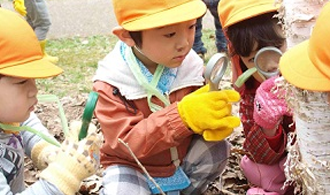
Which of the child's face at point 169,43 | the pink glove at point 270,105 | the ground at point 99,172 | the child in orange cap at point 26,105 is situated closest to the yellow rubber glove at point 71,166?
the child in orange cap at point 26,105

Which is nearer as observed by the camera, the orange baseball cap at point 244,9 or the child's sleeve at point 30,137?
the orange baseball cap at point 244,9

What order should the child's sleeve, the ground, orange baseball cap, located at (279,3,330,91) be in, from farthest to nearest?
the ground → the child's sleeve → orange baseball cap, located at (279,3,330,91)

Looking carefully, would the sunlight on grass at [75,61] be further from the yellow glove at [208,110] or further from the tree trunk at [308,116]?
the tree trunk at [308,116]

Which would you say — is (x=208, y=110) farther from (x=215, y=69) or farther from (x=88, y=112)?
(x=88, y=112)

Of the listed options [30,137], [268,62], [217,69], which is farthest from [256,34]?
[30,137]

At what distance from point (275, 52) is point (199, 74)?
14.5 inches

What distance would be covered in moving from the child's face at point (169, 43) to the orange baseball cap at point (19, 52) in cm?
42

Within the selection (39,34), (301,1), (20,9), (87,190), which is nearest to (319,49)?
(301,1)

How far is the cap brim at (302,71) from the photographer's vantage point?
4.81ft

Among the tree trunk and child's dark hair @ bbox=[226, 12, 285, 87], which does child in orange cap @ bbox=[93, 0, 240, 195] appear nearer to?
child's dark hair @ bbox=[226, 12, 285, 87]

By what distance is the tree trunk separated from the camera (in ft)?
5.59

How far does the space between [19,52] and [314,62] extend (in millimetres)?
999

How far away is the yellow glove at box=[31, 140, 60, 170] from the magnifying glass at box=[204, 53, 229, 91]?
722mm

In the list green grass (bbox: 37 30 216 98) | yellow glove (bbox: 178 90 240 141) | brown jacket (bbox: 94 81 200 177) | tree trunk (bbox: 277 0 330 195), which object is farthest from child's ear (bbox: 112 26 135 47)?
green grass (bbox: 37 30 216 98)
